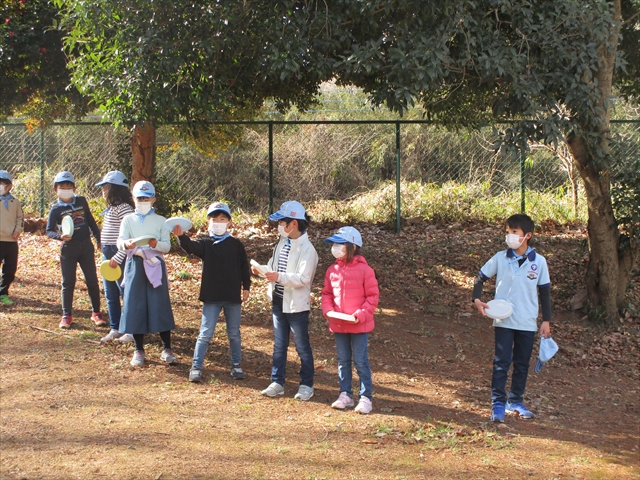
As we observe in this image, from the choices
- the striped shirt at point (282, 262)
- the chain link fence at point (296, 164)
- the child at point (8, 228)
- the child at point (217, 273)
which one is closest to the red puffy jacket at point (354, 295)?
the striped shirt at point (282, 262)

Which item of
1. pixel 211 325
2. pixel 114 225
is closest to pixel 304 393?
pixel 211 325

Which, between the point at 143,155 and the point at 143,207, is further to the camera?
the point at 143,155

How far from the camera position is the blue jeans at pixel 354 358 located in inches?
213

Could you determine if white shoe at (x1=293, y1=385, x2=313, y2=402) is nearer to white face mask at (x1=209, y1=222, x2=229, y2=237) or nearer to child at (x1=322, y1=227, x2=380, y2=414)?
child at (x1=322, y1=227, x2=380, y2=414)

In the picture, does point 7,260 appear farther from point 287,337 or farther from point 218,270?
point 287,337

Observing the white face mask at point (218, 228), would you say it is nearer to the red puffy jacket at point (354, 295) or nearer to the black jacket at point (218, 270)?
the black jacket at point (218, 270)

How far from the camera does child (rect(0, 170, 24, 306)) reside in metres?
7.73

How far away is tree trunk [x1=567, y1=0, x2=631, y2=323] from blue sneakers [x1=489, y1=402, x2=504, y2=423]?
138 inches

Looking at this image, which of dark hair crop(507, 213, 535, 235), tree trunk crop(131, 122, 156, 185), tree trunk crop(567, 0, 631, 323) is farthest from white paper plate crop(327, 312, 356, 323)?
tree trunk crop(131, 122, 156, 185)

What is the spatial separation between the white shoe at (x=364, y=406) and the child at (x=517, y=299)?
954 mm

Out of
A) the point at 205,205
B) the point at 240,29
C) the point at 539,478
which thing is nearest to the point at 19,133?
the point at 205,205

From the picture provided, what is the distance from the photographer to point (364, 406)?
5.44 metres

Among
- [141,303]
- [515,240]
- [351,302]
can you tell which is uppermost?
[515,240]

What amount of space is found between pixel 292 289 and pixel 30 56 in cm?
519
